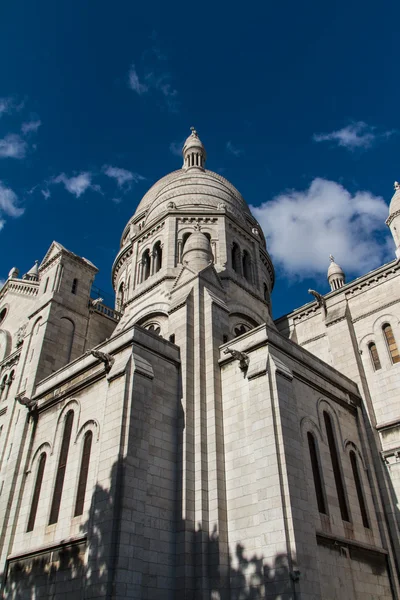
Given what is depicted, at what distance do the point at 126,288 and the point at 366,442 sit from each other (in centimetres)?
1724

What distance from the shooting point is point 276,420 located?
17.5 metres

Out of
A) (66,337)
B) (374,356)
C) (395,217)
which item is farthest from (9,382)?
(395,217)

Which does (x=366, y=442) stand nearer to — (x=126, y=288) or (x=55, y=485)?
(x=55, y=485)

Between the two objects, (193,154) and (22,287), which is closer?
(22,287)

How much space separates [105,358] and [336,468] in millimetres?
9993

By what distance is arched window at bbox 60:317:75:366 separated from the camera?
26.4 metres

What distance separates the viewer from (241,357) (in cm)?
1953

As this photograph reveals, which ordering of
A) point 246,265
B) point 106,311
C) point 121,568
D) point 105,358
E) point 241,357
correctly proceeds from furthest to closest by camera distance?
point 246,265 → point 106,311 → point 241,357 → point 105,358 → point 121,568

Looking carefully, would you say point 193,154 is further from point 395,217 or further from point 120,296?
point 395,217

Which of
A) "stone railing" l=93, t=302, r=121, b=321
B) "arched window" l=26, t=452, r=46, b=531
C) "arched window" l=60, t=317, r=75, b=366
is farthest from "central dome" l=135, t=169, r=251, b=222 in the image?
"arched window" l=26, t=452, r=46, b=531

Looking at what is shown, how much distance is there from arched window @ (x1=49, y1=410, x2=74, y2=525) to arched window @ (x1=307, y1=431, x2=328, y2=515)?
9358 millimetres

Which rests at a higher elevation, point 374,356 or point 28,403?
point 374,356

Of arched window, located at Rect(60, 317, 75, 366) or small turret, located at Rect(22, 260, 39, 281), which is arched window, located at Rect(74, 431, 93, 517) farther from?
small turret, located at Rect(22, 260, 39, 281)

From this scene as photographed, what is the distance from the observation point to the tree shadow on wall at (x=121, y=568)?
14.7 metres
